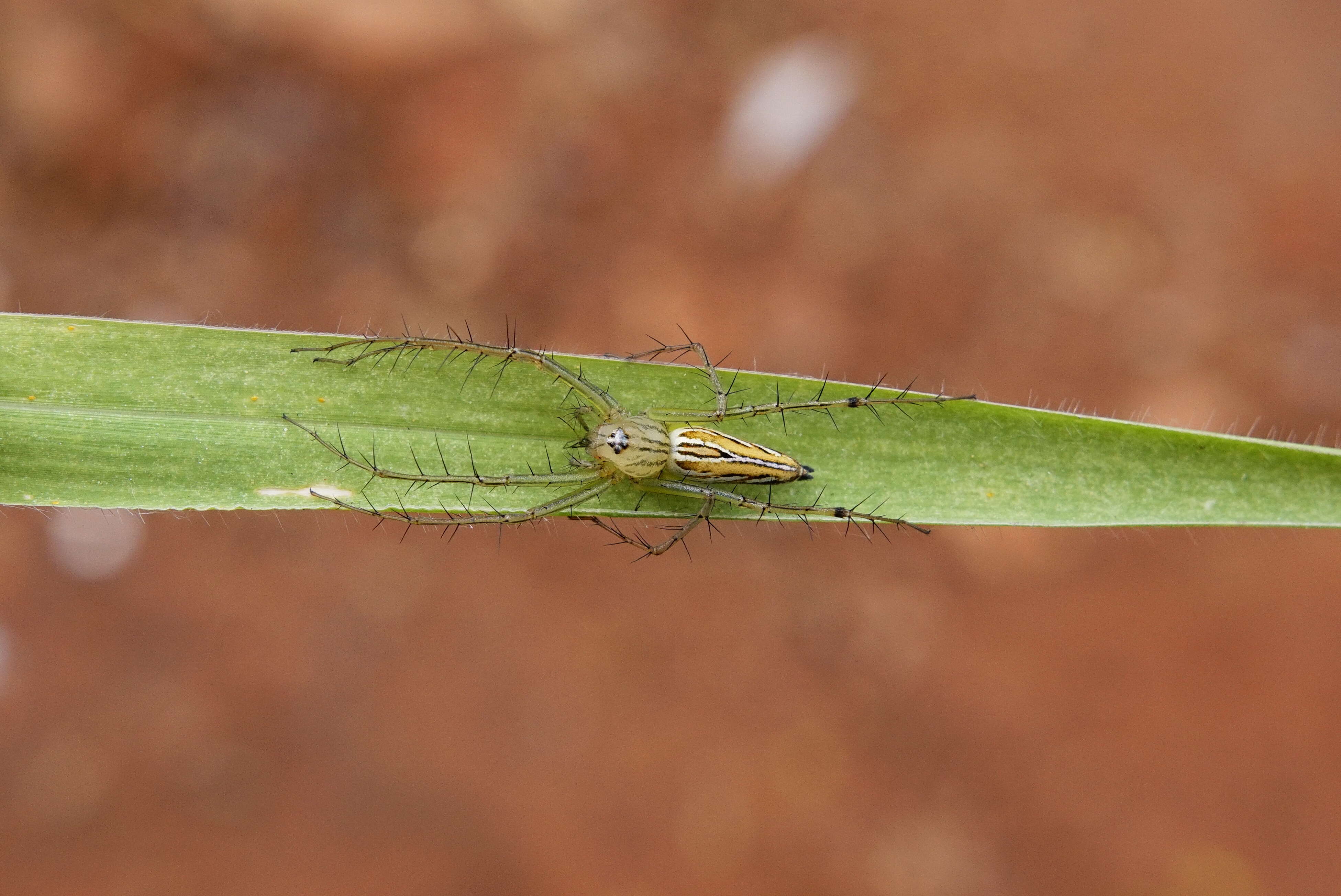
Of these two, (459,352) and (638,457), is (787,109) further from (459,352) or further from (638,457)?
(459,352)

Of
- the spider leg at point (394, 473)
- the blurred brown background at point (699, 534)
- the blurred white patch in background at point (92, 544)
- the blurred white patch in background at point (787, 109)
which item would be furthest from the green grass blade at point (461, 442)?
the blurred white patch in background at point (787, 109)

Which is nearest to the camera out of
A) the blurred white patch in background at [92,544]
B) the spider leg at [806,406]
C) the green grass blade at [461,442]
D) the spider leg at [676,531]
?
the green grass blade at [461,442]

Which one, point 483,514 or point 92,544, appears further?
point 92,544

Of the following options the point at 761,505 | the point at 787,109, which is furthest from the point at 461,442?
the point at 787,109

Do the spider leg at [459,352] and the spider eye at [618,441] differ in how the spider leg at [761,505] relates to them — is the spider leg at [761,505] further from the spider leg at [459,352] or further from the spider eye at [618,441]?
the spider leg at [459,352]

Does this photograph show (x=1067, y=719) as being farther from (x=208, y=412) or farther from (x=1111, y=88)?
(x=208, y=412)

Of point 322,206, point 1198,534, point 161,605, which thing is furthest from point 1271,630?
point 161,605
